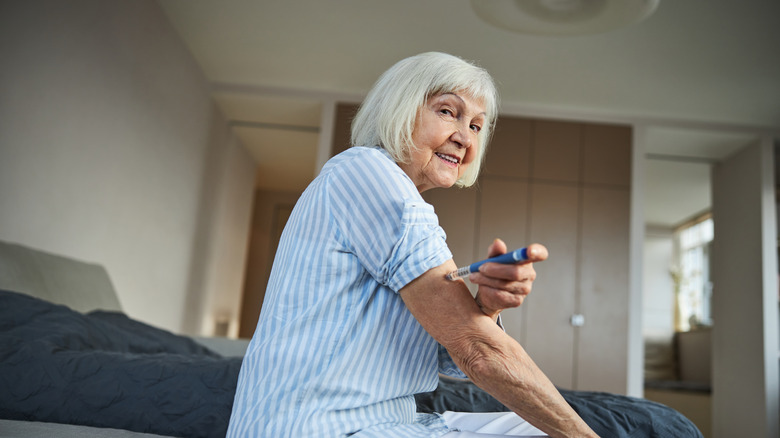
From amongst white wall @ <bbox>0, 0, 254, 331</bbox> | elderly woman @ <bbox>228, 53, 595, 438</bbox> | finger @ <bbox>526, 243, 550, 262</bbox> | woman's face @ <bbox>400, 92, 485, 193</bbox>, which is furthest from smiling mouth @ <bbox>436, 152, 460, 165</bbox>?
white wall @ <bbox>0, 0, 254, 331</bbox>

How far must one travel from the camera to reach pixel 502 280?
0.82m

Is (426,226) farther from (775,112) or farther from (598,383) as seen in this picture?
(775,112)

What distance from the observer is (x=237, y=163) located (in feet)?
23.4

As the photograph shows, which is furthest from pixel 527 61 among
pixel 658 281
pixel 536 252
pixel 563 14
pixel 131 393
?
pixel 658 281

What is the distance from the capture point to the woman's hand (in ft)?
2.61

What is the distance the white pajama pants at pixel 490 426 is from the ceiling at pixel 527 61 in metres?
3.49

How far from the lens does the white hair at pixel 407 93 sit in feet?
3.83

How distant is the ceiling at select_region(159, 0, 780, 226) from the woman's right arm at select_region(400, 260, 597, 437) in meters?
3.66

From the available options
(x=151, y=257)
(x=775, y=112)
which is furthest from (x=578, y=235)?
(x=151, y=257)

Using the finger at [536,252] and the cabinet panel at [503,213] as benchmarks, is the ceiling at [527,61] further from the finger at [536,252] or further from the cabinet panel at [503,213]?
the finger at [536,252]

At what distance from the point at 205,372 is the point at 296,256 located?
78cm

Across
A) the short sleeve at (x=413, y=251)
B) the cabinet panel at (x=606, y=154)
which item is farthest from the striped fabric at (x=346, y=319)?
the cabinet panel at (x=606, y=154)

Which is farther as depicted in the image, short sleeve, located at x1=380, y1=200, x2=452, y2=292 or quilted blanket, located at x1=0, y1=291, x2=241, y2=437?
quilted blanket, located at x1=0, y1=291, x2=241, y2=437

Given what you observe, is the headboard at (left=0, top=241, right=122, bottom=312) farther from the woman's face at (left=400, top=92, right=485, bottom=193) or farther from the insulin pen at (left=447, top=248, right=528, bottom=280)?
the insulin pen at (left=447, top=248, right=528, bottom=280)
